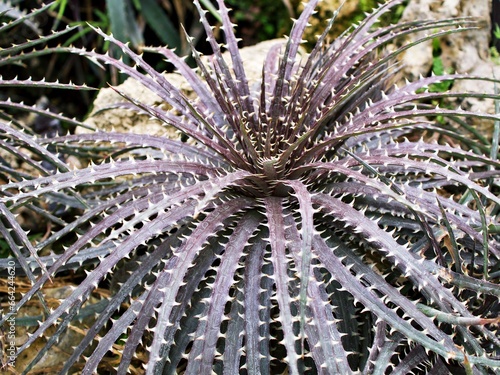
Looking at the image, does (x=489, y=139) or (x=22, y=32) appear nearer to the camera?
(x=489, y=139)

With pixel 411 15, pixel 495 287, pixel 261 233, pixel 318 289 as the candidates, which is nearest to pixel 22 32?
pixel 411 15

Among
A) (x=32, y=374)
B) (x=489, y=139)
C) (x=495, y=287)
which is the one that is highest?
(x=489, y=139)

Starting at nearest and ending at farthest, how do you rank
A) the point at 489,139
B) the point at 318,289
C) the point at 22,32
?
1. the point at 318,289
2. the point at 489,139
3. the point at 22,32

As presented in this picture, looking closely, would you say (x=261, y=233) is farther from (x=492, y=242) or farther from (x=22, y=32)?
(x=22, y=32)

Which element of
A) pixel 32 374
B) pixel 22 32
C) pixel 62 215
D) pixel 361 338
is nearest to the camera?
pixel 361 338

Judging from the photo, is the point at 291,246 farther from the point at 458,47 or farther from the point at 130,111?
the point at 458,47

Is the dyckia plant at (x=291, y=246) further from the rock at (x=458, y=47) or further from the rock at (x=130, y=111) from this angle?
the rock at (x=458, y=47)

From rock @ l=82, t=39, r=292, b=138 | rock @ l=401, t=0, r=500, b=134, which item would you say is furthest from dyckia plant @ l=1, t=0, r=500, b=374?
rock @ l=401, t=0, r=500, b=134

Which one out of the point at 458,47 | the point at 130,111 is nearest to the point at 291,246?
the point at 130,111
